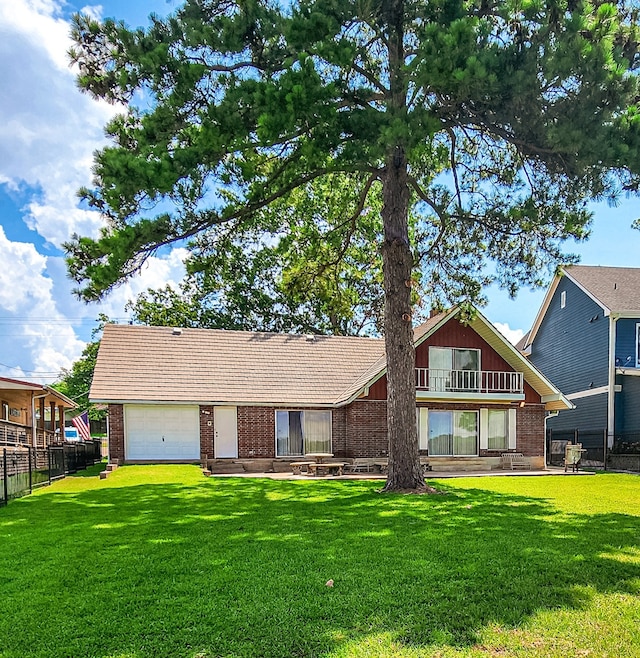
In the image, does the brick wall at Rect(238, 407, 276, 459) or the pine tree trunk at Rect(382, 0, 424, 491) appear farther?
the brick wall at Rect(238, 407, 276, 459)

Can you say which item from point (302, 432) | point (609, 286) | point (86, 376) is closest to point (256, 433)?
point (302, 432)

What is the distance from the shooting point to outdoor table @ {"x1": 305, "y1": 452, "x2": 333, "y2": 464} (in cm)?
1755

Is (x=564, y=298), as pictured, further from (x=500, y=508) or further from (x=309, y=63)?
(x=309, y=63)

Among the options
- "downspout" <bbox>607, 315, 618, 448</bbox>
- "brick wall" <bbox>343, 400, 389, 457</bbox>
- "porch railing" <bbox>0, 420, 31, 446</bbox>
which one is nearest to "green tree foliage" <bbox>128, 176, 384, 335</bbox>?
"brick wall" <bbox>343, 400, 389, 457</bbox>

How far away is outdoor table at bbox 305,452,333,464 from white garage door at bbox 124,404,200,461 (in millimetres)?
3874

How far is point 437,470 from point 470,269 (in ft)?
26.7

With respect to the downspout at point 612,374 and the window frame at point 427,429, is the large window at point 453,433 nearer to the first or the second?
the window frame at point 427,429

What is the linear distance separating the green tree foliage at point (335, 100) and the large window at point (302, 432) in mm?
8325

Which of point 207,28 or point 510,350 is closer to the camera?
point 207,28

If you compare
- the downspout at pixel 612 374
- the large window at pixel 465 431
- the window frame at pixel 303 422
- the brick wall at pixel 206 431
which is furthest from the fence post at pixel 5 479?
the downspout at pixel 612 374

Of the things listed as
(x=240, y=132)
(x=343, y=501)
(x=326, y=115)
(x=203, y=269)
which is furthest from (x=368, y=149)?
(x=343, y=501)

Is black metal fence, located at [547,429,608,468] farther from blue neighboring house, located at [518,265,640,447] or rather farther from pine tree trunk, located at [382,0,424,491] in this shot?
pine tree trunk, located at [382,0,424,491]

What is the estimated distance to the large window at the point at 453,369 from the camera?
19609 mm

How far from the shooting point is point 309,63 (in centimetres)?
796
